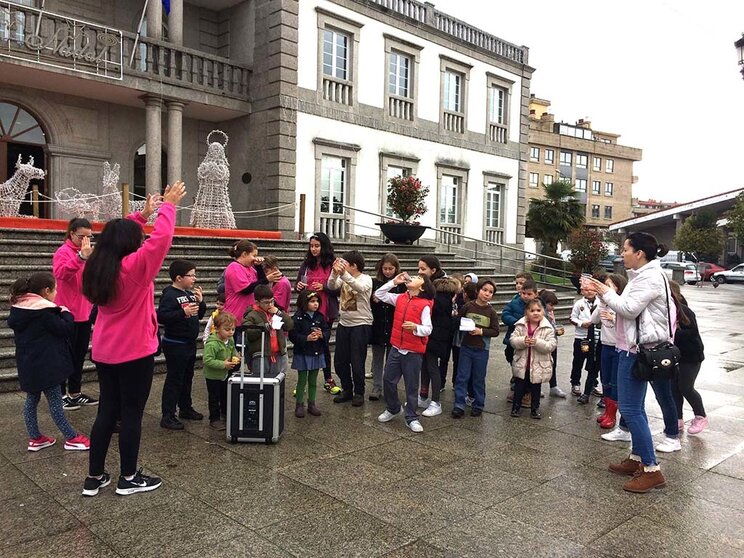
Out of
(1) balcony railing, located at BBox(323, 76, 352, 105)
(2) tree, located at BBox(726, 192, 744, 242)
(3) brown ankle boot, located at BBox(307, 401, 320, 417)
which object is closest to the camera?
(3) brown ankle boot, located at BBox(307, 401, 320, 417)

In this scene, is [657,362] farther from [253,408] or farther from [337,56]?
[337,56]

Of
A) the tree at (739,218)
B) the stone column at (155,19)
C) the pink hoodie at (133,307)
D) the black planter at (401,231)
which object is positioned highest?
the stone column at (155,19)

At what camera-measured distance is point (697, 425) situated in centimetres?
606

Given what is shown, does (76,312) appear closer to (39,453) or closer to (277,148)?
(39,453)

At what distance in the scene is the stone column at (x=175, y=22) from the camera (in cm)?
1453

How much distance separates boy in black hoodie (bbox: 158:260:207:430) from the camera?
5508 millimetres

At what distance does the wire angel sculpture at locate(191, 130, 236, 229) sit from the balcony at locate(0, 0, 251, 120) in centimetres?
208

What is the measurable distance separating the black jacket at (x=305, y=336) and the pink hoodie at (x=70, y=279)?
2.00 m

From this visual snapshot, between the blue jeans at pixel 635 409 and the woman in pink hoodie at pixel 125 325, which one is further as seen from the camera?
the blue jeans at pixel 635 409

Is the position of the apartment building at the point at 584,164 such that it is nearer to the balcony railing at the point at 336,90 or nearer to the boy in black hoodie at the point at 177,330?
the balcony railing at the point at 336,90

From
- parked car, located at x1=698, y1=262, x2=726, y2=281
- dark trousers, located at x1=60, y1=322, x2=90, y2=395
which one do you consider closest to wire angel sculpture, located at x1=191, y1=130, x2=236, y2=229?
dark trousers, located at x1=60, y1=322, x2=90, y2=395

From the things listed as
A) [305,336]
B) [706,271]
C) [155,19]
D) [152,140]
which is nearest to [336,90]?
[155,19]

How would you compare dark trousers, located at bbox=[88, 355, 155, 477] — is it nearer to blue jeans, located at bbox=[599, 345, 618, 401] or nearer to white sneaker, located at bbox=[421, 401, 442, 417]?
white sneaker, located at bbox=[421, 401, 442, 417]

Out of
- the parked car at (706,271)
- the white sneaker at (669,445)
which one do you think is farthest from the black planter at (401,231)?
the parked car at (706,271)
